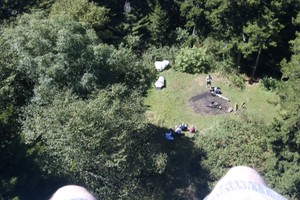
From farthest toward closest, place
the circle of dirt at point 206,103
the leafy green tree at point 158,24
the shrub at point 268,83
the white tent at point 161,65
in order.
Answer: the leafy green tree at point 158,24 → the white tent at point 161,65 → the shrub at point 268,83 → the circle of dirt at point 206,103

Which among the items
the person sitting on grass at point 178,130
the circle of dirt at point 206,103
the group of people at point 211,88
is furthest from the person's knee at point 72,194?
the group of people at point 211,88

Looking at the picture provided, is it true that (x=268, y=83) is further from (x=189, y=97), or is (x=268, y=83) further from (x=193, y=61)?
(x=189, y=97)

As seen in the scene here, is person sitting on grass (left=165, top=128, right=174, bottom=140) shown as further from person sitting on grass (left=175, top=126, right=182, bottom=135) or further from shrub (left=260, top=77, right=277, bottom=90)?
shrub (left=260, top=77, right=277, bottom=90)

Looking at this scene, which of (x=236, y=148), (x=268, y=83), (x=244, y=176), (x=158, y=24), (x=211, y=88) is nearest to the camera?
(x=244, y=176)

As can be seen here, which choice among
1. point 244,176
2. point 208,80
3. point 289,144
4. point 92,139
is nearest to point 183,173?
point 289,144

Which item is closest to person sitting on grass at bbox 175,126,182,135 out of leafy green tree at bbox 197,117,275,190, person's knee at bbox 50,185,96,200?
leafy green tree at bbox 197,117,275,190

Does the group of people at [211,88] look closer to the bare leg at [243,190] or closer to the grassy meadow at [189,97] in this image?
the grassy meadow at [189,97]
